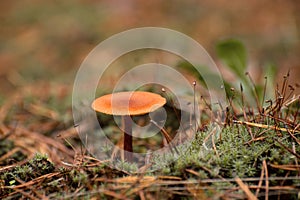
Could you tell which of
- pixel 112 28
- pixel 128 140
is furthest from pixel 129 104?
pixel 112 28

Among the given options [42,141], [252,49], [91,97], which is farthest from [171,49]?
[42,141]

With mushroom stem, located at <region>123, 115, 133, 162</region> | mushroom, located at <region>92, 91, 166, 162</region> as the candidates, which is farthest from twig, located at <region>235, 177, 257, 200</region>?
mushroom stem, located at <region>123, 115, 133, 162</region>

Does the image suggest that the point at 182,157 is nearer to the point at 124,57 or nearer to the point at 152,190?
the point at 152,190

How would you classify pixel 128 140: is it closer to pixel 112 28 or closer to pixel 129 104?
pixel 129 104

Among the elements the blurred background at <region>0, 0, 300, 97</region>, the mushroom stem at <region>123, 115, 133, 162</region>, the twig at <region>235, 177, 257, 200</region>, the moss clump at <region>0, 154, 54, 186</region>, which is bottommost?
the twig at <region>235, 177, 257, 200</region>

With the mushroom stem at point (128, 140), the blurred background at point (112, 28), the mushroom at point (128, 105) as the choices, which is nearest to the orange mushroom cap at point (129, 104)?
the mushroom at point (128, 105)

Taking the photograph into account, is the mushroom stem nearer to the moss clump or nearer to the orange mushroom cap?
the orange mushroom cap

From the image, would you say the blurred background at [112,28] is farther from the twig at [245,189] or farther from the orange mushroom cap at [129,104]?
the twig at [245,189]
